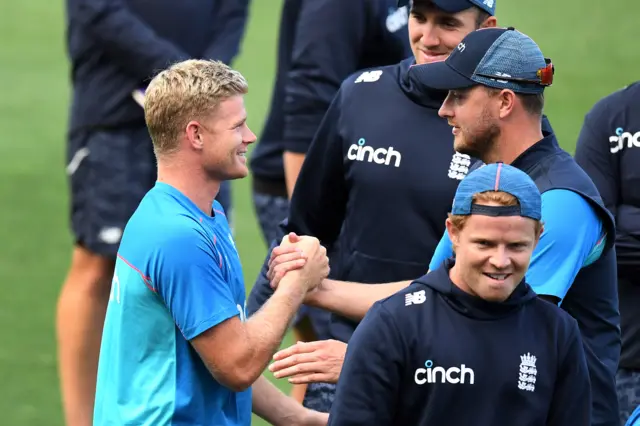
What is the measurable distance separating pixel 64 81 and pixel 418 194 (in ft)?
28.5

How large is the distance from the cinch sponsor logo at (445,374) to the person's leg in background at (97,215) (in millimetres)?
2990

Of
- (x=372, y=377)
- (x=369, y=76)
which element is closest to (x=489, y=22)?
(x=369, y=76)

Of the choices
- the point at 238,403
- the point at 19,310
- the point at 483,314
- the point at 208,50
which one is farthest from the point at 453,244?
the point at 19,310

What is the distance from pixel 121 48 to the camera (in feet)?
20.5

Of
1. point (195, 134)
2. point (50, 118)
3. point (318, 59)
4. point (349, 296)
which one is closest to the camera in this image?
point (195, 134)

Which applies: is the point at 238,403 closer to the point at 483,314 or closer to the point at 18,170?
the point at 483,314

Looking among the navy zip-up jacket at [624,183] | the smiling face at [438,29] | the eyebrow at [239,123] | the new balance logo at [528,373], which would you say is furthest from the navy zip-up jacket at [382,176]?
the new balance logo at [528,373]

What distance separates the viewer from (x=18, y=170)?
10.7m

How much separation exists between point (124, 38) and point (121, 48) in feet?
0.15

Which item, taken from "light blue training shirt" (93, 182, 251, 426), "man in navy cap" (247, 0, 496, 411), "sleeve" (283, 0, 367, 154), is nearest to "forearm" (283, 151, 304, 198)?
"sleeve" (283, 0, 367, 154)

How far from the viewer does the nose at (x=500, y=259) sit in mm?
3506

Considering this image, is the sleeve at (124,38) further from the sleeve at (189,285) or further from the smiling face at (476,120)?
the sleeve at (189,285)

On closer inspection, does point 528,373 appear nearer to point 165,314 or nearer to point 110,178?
point 165,314

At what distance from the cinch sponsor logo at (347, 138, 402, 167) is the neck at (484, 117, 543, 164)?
23.0 inches
